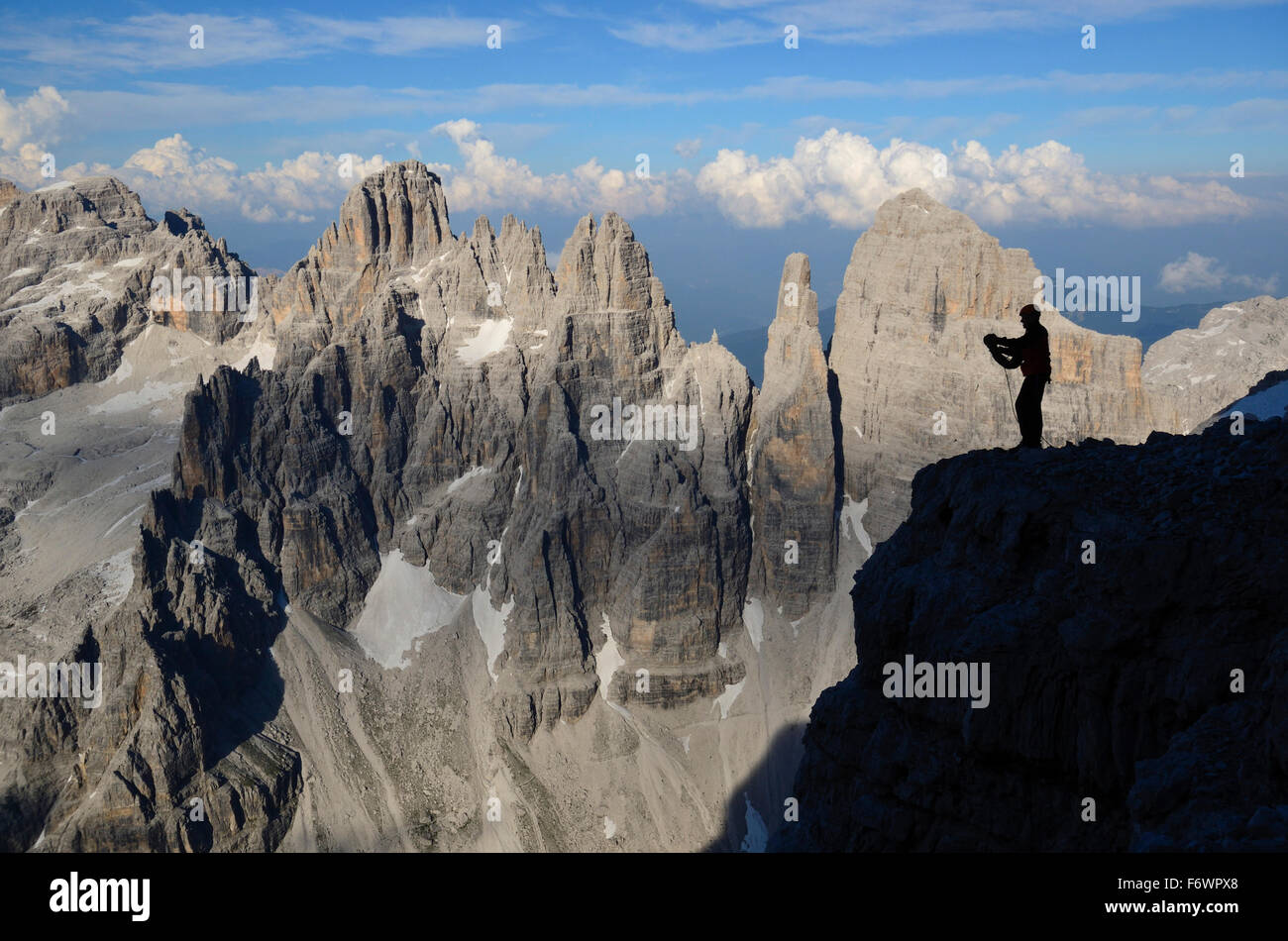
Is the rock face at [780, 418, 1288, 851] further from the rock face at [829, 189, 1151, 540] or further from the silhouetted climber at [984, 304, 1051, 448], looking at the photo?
the rock face at [829, 189, 1151, 540]

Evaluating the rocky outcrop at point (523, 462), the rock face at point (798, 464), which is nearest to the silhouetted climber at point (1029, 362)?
the rocky outcrop at point (523, 462)

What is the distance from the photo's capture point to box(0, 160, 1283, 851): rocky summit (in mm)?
108750

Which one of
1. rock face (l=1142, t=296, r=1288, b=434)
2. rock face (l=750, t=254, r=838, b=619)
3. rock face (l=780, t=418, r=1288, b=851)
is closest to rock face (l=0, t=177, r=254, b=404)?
rock face (l=750, t=254, r=838, b=619)

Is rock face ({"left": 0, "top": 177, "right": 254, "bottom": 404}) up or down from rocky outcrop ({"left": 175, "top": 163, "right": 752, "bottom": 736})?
up

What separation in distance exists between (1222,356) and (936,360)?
7600 cm

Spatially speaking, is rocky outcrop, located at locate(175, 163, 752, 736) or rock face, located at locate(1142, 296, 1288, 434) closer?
rocky outcrop, located at locate(175, 163, 752, 736)

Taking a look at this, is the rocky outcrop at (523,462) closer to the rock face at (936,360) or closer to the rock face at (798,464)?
the rock face at (798,464)

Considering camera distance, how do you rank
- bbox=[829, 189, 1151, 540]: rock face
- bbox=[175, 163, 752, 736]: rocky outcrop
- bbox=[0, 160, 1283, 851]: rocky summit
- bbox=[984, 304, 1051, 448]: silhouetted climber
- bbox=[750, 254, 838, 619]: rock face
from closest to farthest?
1. bbox=[984, 304, 1051, 448]: silhouetted climber
2. bbox=[0, 160, 1283, 851]: rocky summit
3. bbox=[829, 189, 1151, 540]: rock face
4. bbox=[175, 163, 752, 736]: rocky outcrop
5. bbox=[750, 254, 838, 619]: rock face

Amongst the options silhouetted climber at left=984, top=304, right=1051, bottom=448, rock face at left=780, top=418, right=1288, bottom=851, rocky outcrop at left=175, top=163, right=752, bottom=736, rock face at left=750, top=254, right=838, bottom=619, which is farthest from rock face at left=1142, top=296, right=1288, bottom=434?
rock face at left=780, top=418, right=1288, bottom=851

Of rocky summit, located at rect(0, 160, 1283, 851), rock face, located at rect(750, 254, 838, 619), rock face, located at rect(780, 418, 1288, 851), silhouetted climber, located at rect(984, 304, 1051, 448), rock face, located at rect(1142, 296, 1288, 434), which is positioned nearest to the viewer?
rock face, located at rect(780, 418, 1288, 851)

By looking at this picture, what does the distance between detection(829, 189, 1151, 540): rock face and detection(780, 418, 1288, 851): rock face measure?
92.4 m

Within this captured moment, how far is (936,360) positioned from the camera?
408ft

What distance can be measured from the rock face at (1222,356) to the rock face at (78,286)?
171 metres

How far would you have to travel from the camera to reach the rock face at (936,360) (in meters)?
114
